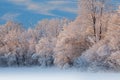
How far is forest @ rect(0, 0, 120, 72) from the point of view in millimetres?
49312

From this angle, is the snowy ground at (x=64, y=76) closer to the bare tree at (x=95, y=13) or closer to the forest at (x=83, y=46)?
the forest at (x=83, y=46)

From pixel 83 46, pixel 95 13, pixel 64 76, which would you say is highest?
pixel 95 13

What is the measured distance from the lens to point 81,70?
51031mm

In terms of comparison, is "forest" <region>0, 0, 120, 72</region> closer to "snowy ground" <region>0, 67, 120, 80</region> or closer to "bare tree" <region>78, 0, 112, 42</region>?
"bare tree" <region>78, 0, 112, 42</region>

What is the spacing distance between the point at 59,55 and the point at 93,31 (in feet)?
19.2

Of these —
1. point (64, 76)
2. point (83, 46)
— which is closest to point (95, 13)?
point (83, 46)

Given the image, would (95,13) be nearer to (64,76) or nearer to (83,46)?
(83,46)

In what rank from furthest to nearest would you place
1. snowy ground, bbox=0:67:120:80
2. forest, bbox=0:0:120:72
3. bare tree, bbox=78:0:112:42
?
bare tree, bbox=78:0:112:42 → forest, bbox=0:0:120:72 → snowy ground, bbox=0:67:120:80

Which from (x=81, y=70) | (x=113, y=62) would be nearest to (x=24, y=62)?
(x=81, y=70)

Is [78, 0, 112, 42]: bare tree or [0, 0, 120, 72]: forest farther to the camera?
[78, 0, 112, 42]: bare tree

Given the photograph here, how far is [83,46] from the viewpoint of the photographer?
5556 centimetres

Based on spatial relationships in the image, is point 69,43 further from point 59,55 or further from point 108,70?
point 108,70

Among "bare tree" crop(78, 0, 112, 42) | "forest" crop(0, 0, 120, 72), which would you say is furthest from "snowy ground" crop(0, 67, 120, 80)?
"bare tree" crop(78, 0, 112, 42)

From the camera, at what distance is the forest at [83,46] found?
49.3m
